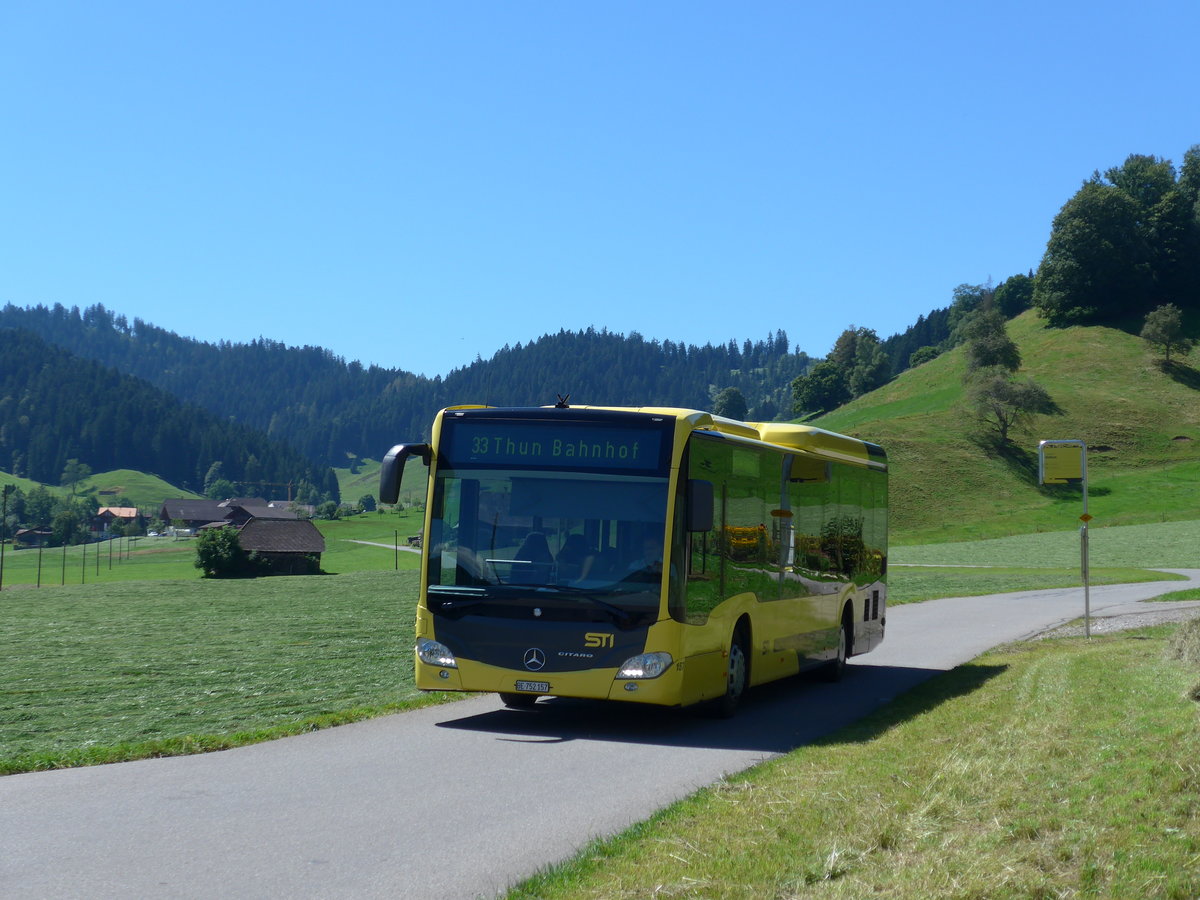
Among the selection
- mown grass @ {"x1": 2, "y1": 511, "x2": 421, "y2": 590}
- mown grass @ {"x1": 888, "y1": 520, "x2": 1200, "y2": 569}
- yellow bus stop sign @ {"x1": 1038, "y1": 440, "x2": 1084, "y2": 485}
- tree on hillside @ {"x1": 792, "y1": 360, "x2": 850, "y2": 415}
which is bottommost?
mown grass @ {"x1": 2, "y1": 511, "x2": 421, "y2": 590}

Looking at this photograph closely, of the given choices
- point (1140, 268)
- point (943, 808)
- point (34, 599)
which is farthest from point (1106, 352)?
point (943, 808)

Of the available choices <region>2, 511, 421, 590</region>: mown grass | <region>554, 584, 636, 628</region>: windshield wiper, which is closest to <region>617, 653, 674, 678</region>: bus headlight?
<region>554, 584, 636, 628</region>: windshield wiper

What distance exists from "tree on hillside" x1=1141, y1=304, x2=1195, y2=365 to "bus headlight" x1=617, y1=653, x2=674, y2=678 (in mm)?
126700

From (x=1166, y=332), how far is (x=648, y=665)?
127785 mm

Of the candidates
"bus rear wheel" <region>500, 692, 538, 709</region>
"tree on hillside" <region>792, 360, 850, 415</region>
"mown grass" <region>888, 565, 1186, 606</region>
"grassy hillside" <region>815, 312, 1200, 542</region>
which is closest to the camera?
"bus rear wheel" <region>500, 692, 538, 709</region>

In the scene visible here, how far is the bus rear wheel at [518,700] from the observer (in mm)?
13328

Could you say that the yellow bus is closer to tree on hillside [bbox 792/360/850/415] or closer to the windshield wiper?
the windshield wiper

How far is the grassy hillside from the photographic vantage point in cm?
9238

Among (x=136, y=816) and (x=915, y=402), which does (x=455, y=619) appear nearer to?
(x=136, y=816)

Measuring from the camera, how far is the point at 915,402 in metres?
134

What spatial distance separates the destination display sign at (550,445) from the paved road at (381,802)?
2.48 m

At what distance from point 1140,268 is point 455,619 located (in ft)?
465

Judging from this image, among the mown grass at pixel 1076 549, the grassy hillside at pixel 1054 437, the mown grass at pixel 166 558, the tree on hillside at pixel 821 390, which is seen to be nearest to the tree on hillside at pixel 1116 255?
the grassy hillside at pixel 1054 437

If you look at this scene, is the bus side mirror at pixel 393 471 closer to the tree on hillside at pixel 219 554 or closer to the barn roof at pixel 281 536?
the tree on hillside at pixel 219 554
